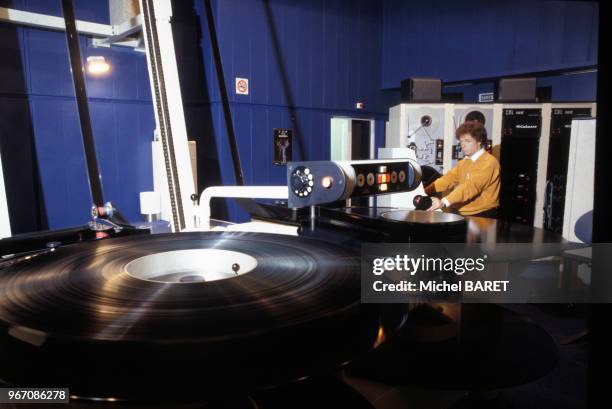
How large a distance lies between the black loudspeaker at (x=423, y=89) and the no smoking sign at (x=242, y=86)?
1666 millimetres

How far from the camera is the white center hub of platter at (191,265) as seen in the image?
929 mm

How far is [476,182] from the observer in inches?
122

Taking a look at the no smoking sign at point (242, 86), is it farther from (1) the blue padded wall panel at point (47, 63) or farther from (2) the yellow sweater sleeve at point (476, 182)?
(2) the yellow sweater sleeve at point (476, 182)

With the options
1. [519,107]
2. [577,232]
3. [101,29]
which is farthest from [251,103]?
[577,232]

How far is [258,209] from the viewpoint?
2.06 meters

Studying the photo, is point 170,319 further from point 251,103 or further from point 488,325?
point 251,103

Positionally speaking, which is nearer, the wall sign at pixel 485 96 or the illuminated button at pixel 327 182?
the illuminated button at pixel 327 182

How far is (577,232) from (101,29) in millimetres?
3690

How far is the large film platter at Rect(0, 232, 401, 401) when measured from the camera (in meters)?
0.48

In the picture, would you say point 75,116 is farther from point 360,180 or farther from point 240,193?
point 360,180

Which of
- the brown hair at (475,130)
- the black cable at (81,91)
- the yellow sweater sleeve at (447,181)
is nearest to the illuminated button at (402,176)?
the black cable at (81,91)

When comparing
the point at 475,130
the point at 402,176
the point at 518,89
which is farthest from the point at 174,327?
the point at 518,89

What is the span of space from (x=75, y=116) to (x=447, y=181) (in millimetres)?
3096

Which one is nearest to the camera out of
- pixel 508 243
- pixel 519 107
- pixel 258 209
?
pixel 508 243
